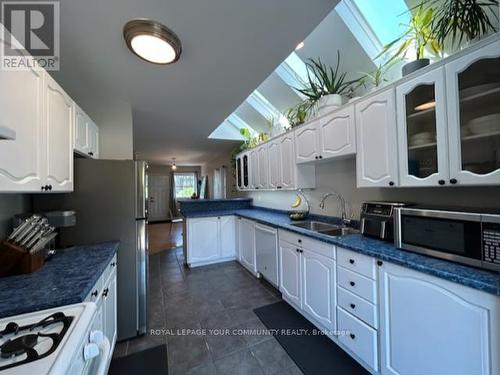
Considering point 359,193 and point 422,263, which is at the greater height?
point 359,193

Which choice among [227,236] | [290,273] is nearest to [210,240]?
[227,236]

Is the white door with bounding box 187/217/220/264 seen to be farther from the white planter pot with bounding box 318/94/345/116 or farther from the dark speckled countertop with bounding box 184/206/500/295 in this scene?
the white planter pot with bounding box 318/94/345/116

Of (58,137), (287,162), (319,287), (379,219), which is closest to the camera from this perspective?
(58,137)

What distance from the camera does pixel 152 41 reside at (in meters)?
1.53

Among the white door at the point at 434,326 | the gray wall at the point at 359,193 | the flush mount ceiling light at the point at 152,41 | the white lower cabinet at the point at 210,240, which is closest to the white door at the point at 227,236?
the white lower cabinet at the point at 210,240

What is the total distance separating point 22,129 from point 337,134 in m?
2.24

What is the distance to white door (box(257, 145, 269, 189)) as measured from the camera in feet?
11.2

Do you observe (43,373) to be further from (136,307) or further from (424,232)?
(424,232)

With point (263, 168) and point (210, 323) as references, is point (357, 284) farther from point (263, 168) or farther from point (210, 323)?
point (263, 168)

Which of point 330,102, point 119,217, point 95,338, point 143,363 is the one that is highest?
point 330,102

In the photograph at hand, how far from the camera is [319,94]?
231cm

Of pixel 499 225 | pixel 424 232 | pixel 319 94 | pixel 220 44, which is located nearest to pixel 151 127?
pixel 220 44

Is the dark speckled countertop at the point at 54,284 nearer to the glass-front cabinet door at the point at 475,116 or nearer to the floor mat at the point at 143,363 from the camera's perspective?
the floor mat at the point at 143,363

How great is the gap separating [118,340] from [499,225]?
9.08 ft
